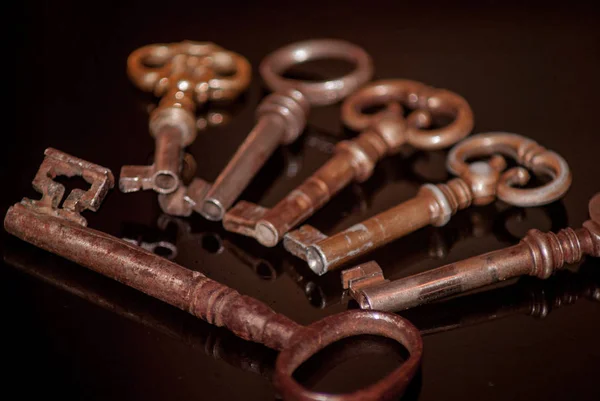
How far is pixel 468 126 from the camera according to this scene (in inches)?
127

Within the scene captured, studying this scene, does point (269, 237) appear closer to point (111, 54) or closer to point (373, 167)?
point (373, 167)

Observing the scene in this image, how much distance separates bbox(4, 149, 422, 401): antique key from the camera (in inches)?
88.4

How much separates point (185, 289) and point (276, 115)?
866 millimetres

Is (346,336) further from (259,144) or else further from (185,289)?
(259,144)

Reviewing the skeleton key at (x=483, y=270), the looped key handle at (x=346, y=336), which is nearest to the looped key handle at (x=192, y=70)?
the skeleton key at (x=483, y=270)

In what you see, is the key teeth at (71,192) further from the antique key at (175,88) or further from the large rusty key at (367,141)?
the large rusty key at (367,141)

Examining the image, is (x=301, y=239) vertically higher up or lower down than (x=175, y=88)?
lower down

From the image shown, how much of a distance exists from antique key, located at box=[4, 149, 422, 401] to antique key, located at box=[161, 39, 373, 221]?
290 millimetres

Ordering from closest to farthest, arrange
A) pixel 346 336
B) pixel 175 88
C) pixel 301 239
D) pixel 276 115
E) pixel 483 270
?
pixel 346 336
pixel 483 270
pixel 301 239
pixel 276 115
pixel 175 88

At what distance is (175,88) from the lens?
3.32 metres

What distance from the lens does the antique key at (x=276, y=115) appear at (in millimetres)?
2971

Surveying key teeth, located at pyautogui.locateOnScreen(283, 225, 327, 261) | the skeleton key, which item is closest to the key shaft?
key teeth, located at pyautogui.locateOnScreen(283, 225, 327, 261)

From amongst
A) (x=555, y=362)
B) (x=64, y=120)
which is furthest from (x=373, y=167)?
(x=64, y=120)

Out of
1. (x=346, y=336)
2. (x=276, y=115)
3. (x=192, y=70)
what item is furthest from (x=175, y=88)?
(x=346, y=336)
